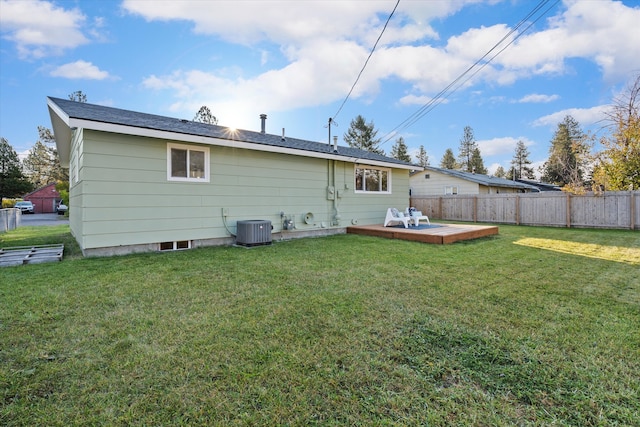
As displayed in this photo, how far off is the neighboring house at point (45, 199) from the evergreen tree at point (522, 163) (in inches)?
2283

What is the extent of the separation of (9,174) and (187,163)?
112 feet

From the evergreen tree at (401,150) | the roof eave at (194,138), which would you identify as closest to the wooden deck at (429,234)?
the roof eave at (194,138)

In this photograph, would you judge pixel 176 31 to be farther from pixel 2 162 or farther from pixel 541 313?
pixel 2 162

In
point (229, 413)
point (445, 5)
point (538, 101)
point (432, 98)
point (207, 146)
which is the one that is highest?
point (538, 101)

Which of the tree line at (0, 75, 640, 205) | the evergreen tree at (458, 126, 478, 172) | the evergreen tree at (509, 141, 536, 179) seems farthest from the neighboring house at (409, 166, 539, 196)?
the evergreen tree at (509, 141, 536, 179)

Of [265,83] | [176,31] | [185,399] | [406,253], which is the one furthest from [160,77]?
[185,399]

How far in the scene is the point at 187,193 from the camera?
6.52 m

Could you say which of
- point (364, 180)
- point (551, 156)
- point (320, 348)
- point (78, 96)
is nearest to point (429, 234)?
point (364, 180)

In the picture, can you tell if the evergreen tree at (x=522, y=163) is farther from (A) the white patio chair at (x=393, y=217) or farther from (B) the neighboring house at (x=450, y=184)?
(A) the white patio chair at (x=393, y=217)

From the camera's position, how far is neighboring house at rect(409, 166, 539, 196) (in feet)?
65.0

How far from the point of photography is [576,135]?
32.2m

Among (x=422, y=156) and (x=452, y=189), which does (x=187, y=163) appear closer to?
(x=452, y=189)

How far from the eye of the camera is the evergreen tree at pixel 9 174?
89.6ft

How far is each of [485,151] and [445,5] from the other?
37.7 metres
